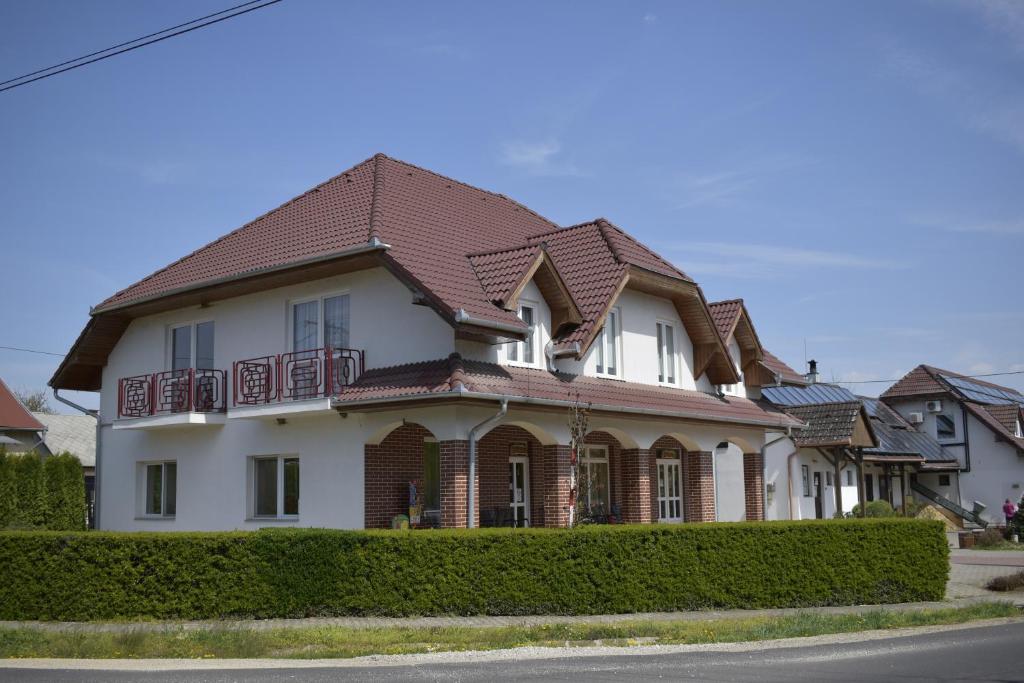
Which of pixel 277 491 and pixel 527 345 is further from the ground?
pixel 527 345

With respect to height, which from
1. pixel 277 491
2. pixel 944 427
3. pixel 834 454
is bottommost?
pixel 277 491

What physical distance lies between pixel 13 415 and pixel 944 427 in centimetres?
4112

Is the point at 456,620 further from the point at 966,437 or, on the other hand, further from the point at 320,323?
the point at 966,437

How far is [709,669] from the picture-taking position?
10.6 metres

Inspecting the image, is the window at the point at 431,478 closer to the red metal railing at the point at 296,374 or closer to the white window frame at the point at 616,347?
the red metal railing at the point at 296,374

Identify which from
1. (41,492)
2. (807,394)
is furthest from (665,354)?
(807,394)

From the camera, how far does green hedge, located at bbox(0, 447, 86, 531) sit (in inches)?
890

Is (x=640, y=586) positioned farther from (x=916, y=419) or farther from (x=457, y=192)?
(x=916, y=419)

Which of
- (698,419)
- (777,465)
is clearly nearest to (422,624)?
(698,419)

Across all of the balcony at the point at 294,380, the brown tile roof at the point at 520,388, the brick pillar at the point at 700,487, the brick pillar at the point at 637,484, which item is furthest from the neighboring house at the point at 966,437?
the balcony at the point at 294,380

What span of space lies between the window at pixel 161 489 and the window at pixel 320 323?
4868mm

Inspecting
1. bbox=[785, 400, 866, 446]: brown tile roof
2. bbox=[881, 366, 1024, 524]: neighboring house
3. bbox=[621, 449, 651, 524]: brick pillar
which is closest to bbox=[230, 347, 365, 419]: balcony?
bbox=[621, 449, 651, 524]: brick pillar

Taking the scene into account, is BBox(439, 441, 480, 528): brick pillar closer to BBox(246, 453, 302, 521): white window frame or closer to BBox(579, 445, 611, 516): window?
BBox(246, 453, 302, 521): white window frame

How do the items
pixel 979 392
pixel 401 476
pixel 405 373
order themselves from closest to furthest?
pixel 405 373, pixel 401 476, pixel 979 392
